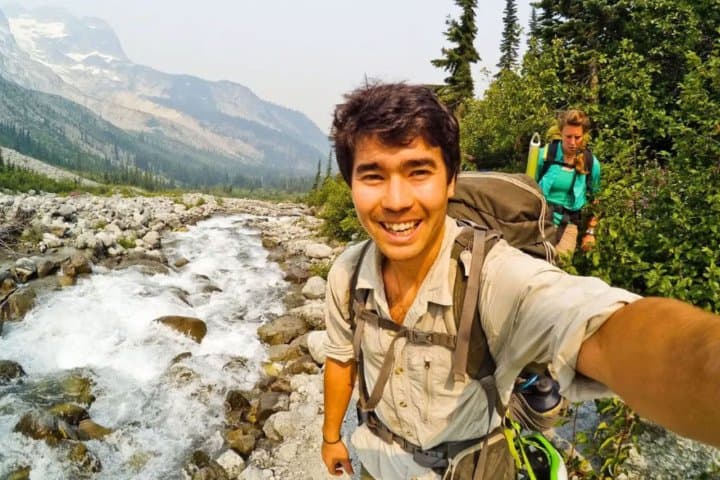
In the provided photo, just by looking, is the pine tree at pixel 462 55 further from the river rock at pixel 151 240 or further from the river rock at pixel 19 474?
the river rock at pixel 19 474

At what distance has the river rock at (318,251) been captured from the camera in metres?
13.6

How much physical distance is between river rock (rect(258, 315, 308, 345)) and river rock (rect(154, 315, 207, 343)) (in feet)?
3.73

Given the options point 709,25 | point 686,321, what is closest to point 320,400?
point 686,321

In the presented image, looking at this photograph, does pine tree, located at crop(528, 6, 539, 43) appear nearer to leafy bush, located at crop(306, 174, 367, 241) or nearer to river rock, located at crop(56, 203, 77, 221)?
leafy bush, located at crop(306, 174, 367, 241)

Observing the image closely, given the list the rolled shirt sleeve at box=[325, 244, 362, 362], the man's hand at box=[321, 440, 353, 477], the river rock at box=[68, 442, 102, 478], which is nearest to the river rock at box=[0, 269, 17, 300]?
the river rock at box=[68, 442, 102, 478]

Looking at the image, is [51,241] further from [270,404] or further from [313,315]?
[270,404]

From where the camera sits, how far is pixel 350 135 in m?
1.58

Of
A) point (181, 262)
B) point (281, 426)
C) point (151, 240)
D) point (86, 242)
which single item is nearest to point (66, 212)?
point (151, 240)

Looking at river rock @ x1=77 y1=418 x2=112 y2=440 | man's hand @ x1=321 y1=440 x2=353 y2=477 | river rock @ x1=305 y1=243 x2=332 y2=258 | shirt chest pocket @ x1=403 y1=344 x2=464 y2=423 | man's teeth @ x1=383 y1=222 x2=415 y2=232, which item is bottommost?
river rock @ x1=305 y1=243 x2=332 y2=258

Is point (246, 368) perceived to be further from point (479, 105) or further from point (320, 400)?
point (479, 105)

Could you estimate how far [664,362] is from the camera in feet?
2.63

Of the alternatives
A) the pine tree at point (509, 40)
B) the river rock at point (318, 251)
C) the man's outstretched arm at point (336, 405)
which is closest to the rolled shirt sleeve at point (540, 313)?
the man's outstretched arm at point (336, 405)

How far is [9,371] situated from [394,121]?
784cm

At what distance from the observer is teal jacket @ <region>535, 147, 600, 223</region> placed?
319cm
